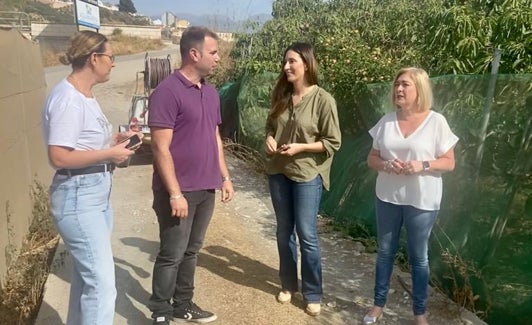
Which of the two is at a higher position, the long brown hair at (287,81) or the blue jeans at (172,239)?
the long brown hair at (287,81)

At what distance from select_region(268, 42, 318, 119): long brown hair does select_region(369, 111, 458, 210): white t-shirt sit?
0.66 meters

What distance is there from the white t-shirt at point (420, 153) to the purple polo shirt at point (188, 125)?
112cm

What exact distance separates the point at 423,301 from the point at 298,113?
1.50 meters

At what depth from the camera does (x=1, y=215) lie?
410 cm

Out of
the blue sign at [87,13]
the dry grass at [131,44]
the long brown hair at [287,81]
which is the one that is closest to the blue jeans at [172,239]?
the long brown hair at [287,81]

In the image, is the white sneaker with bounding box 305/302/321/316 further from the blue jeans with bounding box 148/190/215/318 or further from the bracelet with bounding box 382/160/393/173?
the bracelet with bounding box 382/160/393/173

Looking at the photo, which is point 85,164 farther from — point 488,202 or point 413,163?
point 488,202

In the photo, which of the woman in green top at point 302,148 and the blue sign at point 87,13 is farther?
the blue sign at point 87,13

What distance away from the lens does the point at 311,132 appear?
3373mm

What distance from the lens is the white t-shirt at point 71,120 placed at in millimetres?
2326

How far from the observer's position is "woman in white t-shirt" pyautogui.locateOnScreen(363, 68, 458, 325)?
3045 mm

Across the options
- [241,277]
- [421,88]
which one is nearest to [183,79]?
[421,88]

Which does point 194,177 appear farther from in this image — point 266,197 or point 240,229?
point 266,197

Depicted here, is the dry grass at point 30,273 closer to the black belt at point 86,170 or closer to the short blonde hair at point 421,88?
the black belt at point 86,170
